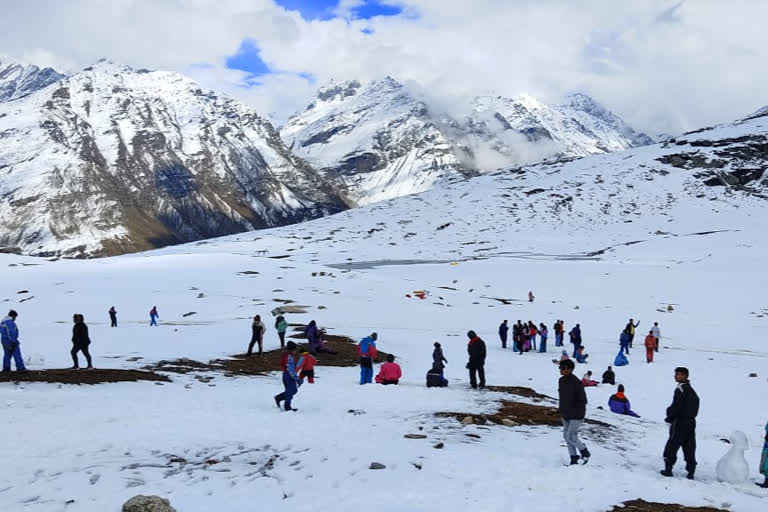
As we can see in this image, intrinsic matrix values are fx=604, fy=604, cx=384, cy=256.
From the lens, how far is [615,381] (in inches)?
1017

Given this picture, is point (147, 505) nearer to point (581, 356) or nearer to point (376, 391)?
point (376, 391)

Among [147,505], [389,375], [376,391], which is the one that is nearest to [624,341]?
[389,375]

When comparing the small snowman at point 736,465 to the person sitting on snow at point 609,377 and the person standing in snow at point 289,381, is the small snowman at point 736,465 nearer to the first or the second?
the person standing in snow at point 289,381

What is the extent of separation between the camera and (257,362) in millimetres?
25156

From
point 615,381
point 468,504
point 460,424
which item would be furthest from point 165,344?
point 468,504

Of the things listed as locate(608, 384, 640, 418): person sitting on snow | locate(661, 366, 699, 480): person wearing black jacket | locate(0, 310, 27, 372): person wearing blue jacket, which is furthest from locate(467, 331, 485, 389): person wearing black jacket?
locate(0, 310, 27, 372): person wearing blue jacket

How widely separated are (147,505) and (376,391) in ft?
37.9

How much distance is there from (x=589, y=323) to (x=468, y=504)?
37377mm

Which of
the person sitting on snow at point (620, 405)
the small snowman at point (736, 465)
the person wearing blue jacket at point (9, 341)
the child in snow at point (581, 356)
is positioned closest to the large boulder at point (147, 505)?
the small snowman at point (736, 465)

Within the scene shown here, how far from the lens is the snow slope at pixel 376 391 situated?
33.7 ft

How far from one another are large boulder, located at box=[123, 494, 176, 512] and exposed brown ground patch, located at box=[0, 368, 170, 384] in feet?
33.5

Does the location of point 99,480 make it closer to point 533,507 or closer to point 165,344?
point 533,507

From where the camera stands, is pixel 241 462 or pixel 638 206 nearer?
pixel 241 462

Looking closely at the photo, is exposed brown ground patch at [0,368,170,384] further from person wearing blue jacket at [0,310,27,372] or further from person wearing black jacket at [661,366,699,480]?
person wearing black jacket at [661,366,699,480]
